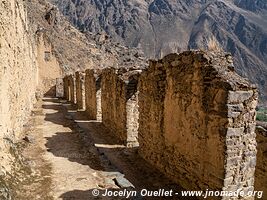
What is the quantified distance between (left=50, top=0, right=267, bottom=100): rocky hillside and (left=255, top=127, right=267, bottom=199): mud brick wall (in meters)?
84.1

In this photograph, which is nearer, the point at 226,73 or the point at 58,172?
the point at 226,73

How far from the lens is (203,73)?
721 cm

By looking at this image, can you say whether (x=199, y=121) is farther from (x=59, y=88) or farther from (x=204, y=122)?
(x=59, y=88)

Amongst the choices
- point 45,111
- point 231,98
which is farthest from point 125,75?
point 45,111

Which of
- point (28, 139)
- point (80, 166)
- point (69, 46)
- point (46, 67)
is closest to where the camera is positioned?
point (80, 166)

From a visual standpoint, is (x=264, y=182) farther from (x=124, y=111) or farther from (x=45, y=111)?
(x=45, y=111)

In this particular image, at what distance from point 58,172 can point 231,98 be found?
200 inches

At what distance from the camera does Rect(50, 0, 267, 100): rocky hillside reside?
337 feet

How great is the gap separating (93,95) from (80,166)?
8.68 m

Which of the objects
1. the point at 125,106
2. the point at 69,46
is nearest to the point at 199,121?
the point at 125,106

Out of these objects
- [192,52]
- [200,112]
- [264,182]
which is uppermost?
[192,52]

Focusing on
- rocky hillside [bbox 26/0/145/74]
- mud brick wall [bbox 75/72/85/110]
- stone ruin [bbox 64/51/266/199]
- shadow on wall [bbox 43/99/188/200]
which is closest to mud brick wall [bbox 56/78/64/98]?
rocky hillside [bbox 26/0/145/74]

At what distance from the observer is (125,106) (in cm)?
1227

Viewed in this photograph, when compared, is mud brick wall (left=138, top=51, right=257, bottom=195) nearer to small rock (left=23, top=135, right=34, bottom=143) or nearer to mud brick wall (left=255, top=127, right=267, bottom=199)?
mud brick wall (left=255, top=127, right=267, bottom=199)
